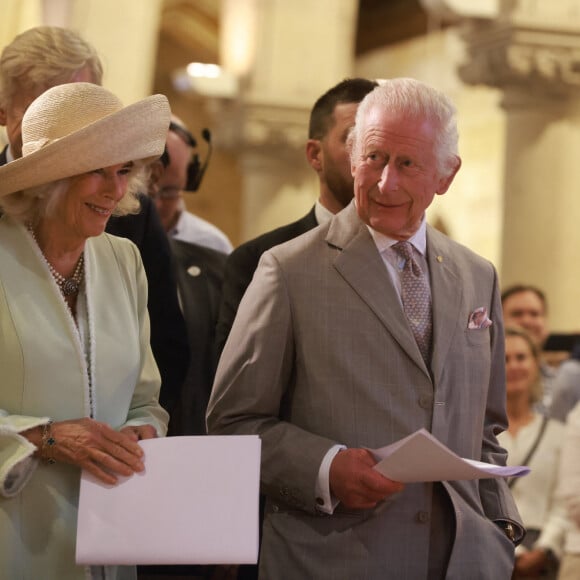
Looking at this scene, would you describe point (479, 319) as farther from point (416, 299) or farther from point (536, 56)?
point (536, 56)

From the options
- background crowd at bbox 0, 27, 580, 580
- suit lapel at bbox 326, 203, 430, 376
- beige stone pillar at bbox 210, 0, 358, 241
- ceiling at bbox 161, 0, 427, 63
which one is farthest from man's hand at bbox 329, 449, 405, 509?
ceiling at bbox 161, 0, 427, 63

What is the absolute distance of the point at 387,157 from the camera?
10.2 feet

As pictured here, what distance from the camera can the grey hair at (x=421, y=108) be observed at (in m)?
3.11

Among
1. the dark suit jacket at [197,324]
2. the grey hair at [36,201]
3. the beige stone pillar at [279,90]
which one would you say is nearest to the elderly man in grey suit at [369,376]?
the grey hair at [36,201]

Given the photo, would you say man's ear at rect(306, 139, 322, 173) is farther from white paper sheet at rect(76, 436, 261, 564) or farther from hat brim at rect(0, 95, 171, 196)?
white paper sheet at rect(76, 436, 261, 564)

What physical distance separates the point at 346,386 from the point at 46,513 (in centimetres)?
76

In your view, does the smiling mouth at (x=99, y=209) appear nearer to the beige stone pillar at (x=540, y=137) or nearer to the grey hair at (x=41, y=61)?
the grey hair at (x=41, y=61)

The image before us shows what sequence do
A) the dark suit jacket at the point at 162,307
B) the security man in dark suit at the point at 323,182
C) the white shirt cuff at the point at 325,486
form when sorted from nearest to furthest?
the white shirt cuff at the point at 325,486, the dark suit jacket at the point at 162,307, the security man in dark suit at the point at 323,182

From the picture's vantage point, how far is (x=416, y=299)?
3195 mm

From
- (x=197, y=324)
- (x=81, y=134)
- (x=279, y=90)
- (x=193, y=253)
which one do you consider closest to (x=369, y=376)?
(x=81, y=134)

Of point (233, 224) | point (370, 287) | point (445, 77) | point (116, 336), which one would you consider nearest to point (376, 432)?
point (370, 287)

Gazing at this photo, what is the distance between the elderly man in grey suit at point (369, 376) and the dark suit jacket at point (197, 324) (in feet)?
4.42

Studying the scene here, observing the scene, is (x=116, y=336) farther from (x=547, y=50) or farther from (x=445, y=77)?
(x=445, y=77)

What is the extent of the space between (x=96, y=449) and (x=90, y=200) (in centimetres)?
57
